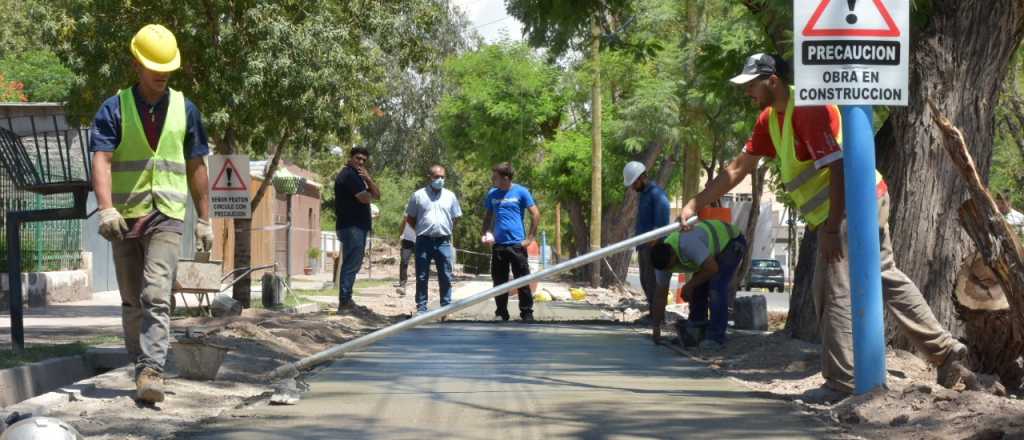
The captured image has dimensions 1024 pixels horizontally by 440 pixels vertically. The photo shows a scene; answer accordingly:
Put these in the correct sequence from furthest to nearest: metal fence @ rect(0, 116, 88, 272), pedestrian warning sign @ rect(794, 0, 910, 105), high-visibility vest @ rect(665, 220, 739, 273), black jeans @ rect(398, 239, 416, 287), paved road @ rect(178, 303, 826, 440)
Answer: black jeans @ rect(398, 239, 416, 287), high-visibility vest @ rect(665, 220, 739, 273), metal fence @ rect(0, 116, 88, 272), pedestrian warning sign @ rect(794, 0, 910, 105), paved road @ rect(178, 303, 826, 440)

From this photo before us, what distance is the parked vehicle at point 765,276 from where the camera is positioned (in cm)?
5016

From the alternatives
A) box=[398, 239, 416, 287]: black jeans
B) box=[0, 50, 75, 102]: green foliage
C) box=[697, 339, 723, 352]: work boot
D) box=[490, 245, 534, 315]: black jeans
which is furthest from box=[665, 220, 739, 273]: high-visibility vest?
box=[0, 50, 75, 102]: green foliage

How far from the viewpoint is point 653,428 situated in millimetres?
6543

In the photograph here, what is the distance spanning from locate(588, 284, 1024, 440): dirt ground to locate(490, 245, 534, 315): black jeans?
19.4ft

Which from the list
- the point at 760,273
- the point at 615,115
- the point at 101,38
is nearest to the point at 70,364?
the point at 101,38

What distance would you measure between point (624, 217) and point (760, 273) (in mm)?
17597

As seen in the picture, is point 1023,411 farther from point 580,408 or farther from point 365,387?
point 365,387

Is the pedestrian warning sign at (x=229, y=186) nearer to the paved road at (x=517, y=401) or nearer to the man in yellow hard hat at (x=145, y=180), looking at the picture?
the paved road at (x=517, y=401)

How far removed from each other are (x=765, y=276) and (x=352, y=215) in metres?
36.5

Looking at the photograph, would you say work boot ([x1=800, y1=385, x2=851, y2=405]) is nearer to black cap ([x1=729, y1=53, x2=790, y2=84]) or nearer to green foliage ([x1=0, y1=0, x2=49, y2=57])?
black cap ([x1=729, y1=53, x2=790, y2=84])

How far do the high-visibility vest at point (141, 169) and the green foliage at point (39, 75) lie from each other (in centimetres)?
3750

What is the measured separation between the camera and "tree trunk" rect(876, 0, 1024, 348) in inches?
377

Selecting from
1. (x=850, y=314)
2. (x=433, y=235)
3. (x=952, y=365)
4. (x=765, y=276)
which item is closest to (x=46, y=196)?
(x=433, y=235)

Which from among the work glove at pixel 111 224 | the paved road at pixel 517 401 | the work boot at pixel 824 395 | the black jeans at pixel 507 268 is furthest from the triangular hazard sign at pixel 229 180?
the work boot at pixel 824 395
